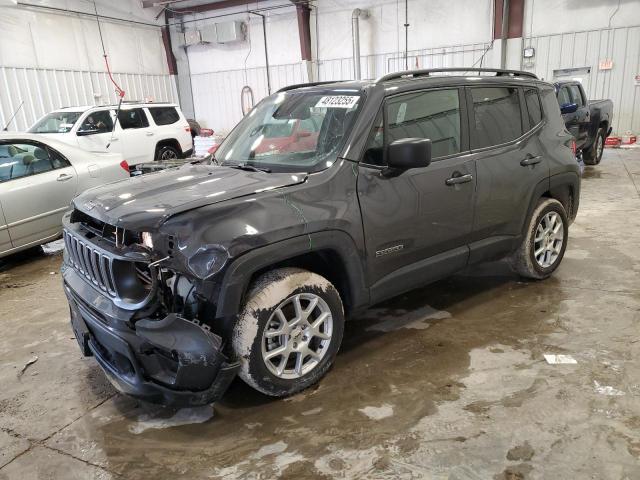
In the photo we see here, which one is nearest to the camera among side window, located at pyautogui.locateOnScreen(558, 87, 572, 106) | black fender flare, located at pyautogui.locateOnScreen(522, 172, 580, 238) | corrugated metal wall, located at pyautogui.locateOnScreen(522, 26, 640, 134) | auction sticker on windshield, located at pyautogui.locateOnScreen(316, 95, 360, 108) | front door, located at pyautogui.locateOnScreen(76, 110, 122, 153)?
auction sticker on windshield, located at pyautogui.locateOnScreen(316, 95, 360, 108)

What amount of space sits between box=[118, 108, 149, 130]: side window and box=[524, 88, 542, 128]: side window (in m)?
8.82

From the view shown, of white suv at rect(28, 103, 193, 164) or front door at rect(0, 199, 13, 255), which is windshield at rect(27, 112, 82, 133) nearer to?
white suv at rect(28, 103, 193, 164)

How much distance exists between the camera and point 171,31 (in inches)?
693

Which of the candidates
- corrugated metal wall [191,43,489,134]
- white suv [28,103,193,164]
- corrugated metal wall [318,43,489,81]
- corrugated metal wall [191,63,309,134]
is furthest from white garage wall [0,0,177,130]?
corrugated metal wall [318,43,489,81]

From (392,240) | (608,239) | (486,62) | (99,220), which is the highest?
(486,62)

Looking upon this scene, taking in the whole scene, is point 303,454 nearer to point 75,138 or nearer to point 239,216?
point 239,216

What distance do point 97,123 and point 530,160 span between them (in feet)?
29.5

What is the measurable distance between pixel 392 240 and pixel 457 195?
0.67 metres

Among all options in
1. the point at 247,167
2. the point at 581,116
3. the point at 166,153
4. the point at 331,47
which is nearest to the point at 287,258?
the point at 247,167

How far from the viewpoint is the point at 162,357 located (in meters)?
2.50

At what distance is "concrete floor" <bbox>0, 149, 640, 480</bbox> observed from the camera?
238cm

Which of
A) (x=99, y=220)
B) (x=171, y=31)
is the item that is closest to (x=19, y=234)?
(x=99, y=220)

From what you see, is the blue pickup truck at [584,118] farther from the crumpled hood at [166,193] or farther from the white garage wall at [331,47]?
the crumpled hood at [166,193]

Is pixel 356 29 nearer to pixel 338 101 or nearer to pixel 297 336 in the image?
pixel 338 101
